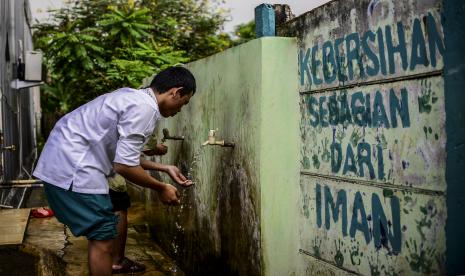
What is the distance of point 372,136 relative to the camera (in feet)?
8.45

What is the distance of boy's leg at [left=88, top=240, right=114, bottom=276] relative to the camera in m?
2.91

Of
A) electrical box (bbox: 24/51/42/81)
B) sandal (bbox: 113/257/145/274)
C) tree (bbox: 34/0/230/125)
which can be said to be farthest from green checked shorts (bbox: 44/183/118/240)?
electrical box (bbox: 24/51/42/81)

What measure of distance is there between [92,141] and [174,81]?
2.08ft

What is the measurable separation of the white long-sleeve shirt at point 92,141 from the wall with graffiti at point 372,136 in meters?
1.06

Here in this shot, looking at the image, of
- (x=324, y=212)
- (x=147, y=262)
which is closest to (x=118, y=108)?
(x=324, y=212)

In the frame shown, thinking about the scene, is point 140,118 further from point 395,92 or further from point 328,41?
point 395,92

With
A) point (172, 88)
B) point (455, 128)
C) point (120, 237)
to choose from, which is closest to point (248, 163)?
point (172, 88)

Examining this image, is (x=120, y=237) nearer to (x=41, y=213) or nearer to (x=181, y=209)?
(x=181, y=209)

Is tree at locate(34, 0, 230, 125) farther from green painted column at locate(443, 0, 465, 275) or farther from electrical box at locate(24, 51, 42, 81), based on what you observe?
green painted column at locate(443, 0, 465, 275)

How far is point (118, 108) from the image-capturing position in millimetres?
2893

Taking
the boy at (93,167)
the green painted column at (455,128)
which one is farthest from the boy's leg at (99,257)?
the green painted column at (455,128)

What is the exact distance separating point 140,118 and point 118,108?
18cm

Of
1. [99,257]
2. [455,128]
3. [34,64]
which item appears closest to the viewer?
[455,128]

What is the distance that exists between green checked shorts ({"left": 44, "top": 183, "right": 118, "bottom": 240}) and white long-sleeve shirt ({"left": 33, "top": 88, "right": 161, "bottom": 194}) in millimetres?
49
